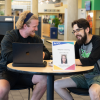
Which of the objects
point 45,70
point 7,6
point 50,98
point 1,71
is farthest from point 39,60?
point 7,6

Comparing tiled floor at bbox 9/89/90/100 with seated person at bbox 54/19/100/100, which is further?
tiled floor at bbox 9/89/90/100

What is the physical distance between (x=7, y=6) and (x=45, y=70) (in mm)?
14251

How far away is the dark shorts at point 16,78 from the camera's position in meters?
2.15

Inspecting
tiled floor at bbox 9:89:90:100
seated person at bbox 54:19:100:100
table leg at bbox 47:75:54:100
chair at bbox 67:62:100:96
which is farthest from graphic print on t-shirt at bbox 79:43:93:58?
tiled floor at bbox 9:89:90:100

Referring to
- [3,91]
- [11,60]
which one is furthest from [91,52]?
[3,91]

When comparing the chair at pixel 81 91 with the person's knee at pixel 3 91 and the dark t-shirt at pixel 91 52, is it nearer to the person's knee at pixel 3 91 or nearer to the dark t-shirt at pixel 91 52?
the dark t-shirt at pixel 91 52

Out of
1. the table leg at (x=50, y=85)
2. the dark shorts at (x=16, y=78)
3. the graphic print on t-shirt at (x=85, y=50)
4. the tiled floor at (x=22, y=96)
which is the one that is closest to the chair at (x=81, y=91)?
the graphic print on t-shirt at (x=85, y=50)

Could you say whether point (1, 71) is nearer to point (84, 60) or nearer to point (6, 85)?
point (6, 85)

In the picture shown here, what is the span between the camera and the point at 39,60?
1.85 m

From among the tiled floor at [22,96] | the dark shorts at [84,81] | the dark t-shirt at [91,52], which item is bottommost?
the tiled floor at [22,96]

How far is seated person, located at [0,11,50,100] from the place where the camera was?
212 cm

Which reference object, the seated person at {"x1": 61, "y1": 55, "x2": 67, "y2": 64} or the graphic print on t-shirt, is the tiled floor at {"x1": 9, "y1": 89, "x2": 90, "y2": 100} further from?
the seated person at {"x1": 61, "y1": 55, "x2": 67, "y2": 64}

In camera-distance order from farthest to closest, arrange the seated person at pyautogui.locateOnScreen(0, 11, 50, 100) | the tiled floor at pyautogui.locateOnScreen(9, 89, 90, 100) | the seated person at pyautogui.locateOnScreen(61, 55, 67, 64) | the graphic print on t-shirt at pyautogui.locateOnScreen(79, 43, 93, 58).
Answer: the tiled floor at pyautogui.locateOnScreen(9, 89, 90, 100) → the graphic print on t-shirt at pyautogui.locateOnScreen(79, 43, 93, 58) → the seated person at pyautogui.locateOnScreen(0, 11, 50, 100) → the seated person at pyautogui.locateOnScreen(61, 55, 67, 64)

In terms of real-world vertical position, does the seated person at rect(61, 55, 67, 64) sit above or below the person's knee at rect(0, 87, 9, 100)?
above
